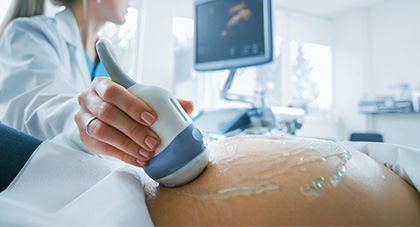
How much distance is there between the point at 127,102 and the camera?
0.97 ft

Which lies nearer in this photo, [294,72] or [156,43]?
[156,43]

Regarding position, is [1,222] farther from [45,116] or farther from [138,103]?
[45,116]

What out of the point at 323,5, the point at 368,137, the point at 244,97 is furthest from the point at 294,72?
the point at 244,97

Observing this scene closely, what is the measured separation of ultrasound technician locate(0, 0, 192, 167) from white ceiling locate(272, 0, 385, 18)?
9.33ft

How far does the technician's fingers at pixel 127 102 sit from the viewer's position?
0.28m

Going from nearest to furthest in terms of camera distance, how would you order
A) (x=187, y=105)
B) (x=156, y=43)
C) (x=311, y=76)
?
(x=187, y=105)
(x=156, y=43)
(x=311, y=76)

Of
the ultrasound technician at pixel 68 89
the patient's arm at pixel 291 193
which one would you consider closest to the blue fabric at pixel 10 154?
the ultrasound technician at pixel 68 89

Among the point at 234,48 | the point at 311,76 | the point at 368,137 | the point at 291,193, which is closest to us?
the point at 291,193

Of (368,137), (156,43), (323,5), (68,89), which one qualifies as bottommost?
(368,137)

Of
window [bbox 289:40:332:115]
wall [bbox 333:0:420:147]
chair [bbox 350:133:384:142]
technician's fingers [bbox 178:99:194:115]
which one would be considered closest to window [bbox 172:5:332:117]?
window [bbox 289:40:332:115]

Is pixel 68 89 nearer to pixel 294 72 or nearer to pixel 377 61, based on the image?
pixel 294 72

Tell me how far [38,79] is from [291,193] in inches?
27.5

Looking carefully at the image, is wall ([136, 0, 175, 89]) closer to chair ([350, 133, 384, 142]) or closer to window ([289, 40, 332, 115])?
chair ([350, 133, 384, 142])

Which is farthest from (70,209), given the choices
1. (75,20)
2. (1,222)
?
(75,20)
